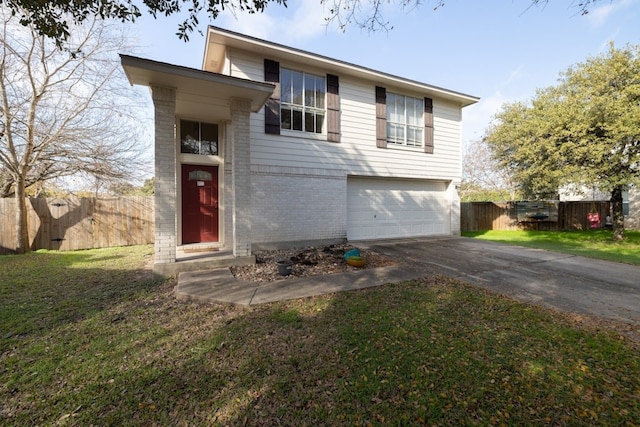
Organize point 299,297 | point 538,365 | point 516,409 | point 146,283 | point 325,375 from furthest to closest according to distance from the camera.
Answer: point 146,283, point 299,297, point 538,365, point 325,375, point 516,409

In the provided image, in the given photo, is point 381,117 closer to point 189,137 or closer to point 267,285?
point 189,137

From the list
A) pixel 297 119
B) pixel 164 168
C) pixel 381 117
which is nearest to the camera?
pixel 164 168

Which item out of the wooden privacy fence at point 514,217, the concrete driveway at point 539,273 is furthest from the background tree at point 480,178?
the concrete driveway at point 539,273

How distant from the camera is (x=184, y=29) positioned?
3.94 meters

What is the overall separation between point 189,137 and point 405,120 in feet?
24.2

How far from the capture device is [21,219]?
A: 8.11 meters

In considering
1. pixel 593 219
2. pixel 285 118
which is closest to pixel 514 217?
pixel 593 219

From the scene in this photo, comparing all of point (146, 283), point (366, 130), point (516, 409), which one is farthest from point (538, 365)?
point (366, 130)

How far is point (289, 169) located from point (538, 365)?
674 cm

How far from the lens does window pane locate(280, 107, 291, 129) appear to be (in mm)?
8067

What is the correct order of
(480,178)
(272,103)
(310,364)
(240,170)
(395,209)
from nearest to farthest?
(310,364) → (240,170) → (272,103) → (395,209) → (480,178)

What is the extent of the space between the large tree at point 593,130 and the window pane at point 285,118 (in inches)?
387

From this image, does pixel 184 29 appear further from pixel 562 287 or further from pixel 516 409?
pixel 562 287

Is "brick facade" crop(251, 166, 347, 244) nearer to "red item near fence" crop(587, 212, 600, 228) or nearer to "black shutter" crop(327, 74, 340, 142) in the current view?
"black shutter" crop(327, 74, 340, 142)
